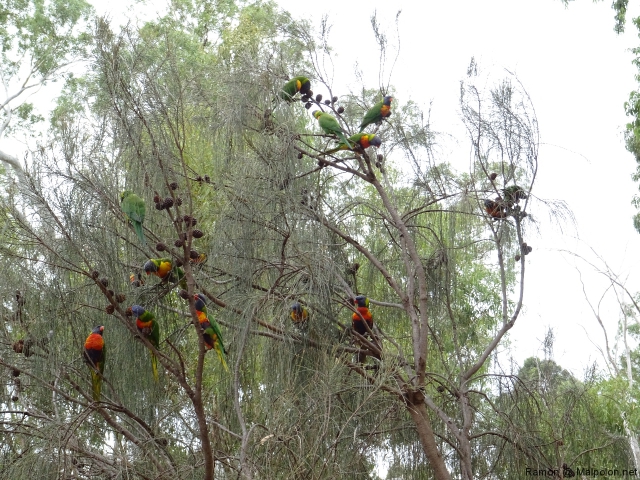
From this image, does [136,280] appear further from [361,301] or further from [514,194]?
[514,194]

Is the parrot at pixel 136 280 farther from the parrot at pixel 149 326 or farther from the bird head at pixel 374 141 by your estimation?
the bird head at pixel 374 141

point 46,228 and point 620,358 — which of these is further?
point 620,358

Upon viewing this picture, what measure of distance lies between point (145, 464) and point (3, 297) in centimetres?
78

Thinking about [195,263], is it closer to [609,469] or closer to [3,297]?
[3,297]

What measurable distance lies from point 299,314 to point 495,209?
0.96m

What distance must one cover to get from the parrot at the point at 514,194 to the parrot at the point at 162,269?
1348 millimetres

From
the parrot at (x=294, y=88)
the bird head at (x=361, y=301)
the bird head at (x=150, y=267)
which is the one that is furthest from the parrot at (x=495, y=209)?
the bird head at (x=150, y=267)

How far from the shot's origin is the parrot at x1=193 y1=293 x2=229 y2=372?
249 centimetres

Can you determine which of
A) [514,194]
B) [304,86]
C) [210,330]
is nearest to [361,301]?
[210,330]

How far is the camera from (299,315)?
254 cm

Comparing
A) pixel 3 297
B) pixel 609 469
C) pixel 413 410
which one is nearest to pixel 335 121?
pixel 413 410

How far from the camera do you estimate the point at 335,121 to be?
9.61 feet

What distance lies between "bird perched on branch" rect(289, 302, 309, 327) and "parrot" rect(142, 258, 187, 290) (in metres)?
0.44

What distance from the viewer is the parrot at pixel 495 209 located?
111 inches
